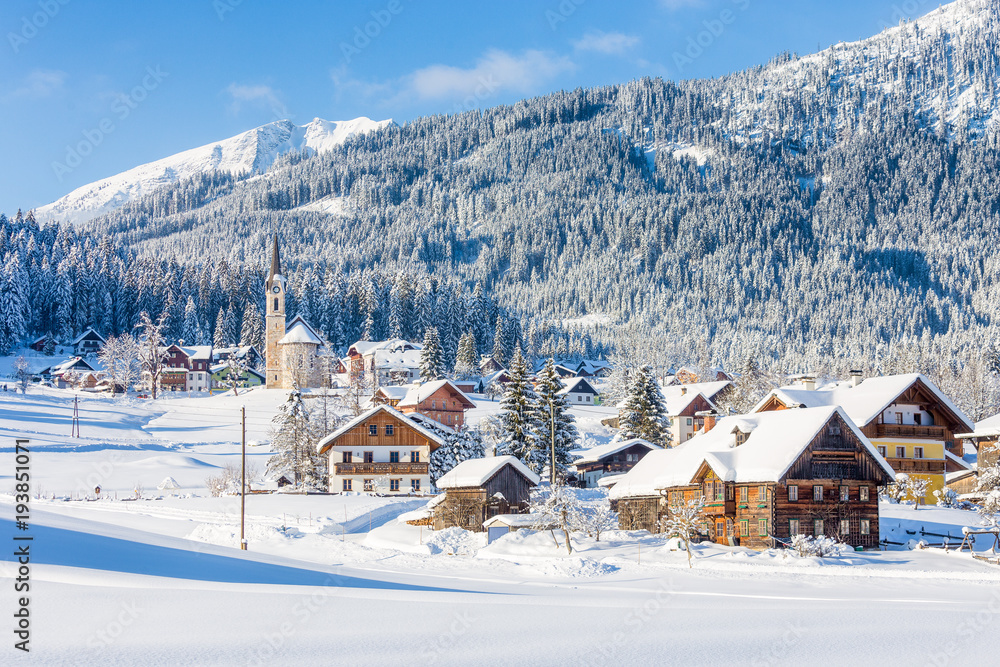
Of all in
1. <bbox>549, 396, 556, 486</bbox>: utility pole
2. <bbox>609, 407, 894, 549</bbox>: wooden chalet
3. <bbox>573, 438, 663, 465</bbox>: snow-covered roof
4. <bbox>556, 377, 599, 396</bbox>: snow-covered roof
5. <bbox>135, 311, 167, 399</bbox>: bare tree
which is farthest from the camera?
<bbox>556, 377, 599, 396</bbox>: snow-covered roof

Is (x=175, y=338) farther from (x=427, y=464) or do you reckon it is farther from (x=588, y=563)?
(x=588, y=563)

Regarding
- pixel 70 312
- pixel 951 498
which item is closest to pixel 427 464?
pixel 951 498

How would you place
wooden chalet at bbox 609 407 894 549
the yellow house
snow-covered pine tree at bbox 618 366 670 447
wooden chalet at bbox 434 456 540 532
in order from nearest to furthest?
wooden chalet at bbox 609 407 894 549 → wooden chalet at bbox 434 456 540 532 → the yellow house → snow-covered pine tree at bbox 618 366 670 447

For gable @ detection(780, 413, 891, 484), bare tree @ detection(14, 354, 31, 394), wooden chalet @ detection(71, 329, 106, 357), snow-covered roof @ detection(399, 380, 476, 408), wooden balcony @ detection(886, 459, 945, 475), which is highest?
wooden chalet @ detection(71, 329, 106, 357)

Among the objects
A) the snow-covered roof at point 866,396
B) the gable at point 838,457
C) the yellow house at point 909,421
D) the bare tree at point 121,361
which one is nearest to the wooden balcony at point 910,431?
the yellow house at point 909,421

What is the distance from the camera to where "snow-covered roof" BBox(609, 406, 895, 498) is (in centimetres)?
4212

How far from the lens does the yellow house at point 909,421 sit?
57031mm

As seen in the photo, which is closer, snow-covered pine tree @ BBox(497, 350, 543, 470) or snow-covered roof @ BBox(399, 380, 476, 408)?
snow-covered pine tree @ BBox(497, 350, 543, 470)

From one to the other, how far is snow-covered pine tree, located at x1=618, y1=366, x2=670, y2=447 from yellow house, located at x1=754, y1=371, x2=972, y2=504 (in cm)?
1357

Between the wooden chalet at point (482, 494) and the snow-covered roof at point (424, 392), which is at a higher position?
the snow-covered roof at point (424, 392)

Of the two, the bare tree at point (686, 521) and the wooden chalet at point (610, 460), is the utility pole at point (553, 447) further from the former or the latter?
the bare tree at point (686, 521)

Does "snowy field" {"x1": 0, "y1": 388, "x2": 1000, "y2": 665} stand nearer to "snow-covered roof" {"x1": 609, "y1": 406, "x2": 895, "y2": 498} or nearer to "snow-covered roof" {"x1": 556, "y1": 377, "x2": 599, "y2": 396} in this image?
"snow-covered roof" {"x1": 609, "y1": 406, "x2": 895, "y2": 498}

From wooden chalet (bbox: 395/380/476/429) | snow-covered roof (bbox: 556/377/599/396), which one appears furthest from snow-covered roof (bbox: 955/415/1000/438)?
snow-covered roof (bbox: 556/377/599/396)

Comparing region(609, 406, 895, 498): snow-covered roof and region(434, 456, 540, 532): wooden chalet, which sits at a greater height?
region(609, 406, 895, 498): snow-covered roof
